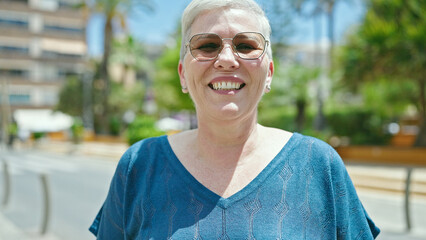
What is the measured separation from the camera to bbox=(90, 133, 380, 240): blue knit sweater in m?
1.50

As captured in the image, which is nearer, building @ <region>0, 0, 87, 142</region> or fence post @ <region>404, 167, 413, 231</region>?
fence post @ <region>404, 167, 413, 231</region>

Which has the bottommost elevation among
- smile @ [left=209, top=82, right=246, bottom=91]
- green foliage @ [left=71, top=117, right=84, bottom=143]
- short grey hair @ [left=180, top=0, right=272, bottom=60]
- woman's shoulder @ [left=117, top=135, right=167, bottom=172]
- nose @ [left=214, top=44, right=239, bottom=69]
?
green foliage @ [left=71, top=117, right=84, bottom=143]

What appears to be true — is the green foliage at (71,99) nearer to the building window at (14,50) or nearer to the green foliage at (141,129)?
the building window at (14,50)

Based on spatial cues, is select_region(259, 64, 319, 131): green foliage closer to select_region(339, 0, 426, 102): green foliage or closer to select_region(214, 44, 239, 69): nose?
select_region(339, 0, 426, 102): green foliage

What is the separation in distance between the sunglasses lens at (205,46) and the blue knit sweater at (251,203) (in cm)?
41

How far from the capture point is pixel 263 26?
1.65 meters

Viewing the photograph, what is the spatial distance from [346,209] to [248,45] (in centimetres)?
70

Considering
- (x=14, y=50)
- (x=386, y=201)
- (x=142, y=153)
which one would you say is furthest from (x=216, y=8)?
(x=14, y=50)

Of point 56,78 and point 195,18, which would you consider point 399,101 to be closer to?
point 195,18

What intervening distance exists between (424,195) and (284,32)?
2636 centimetres

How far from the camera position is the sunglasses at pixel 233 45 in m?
1.58

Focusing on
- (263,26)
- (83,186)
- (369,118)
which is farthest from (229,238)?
(369,118)

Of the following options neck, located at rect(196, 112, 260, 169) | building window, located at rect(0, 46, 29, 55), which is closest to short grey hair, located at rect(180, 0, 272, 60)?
neck, located at rect(196, 112, 260, 169)

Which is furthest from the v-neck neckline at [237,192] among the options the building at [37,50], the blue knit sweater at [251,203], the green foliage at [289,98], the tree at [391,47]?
the building at [37,50]
